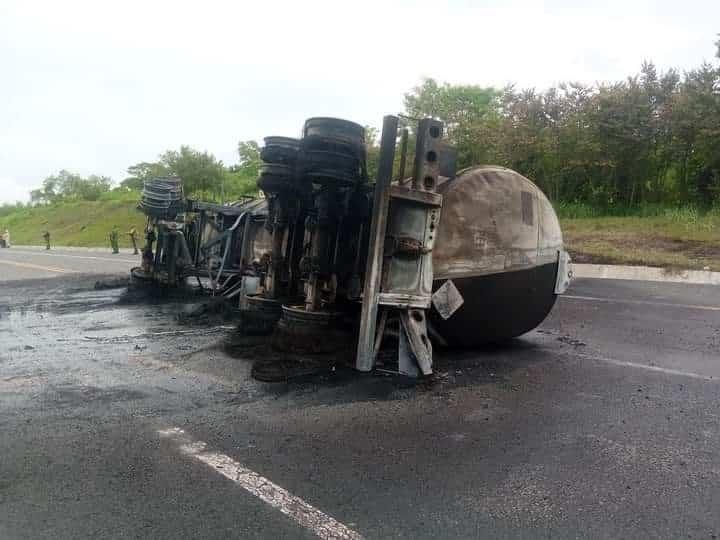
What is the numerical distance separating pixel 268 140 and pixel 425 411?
9.24ft

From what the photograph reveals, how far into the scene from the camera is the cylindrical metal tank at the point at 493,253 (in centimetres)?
481

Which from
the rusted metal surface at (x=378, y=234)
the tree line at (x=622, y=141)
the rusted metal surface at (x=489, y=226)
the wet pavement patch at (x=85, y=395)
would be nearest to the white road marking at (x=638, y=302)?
the rusted metal surface at (x=489, y=226)

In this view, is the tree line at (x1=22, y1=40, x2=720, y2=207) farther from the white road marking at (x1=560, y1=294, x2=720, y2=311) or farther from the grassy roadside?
the white road marking at (x1=560, y1=294, x2=720, y2=311)

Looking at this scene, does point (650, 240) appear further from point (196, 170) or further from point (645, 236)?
point (196, 170)

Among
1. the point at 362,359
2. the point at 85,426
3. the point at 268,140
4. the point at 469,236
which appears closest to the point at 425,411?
the point at 362,359

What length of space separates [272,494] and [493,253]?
117 inches

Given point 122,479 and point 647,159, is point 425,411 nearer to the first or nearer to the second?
point 122,479

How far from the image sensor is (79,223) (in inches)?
2078

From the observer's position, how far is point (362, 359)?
455cm

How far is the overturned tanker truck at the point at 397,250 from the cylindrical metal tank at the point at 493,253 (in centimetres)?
1

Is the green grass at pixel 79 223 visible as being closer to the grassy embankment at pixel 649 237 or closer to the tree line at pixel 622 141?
the tree line at pixel 622 141

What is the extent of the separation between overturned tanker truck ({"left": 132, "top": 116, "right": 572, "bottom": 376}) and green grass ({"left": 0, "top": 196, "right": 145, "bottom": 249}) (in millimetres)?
36047

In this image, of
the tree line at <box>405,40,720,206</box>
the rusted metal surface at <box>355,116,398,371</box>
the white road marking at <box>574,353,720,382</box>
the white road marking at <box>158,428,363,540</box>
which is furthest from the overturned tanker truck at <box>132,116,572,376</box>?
the tree line at <box>405,40,720,206</box>

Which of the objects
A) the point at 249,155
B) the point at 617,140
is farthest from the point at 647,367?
the point at 249,155
